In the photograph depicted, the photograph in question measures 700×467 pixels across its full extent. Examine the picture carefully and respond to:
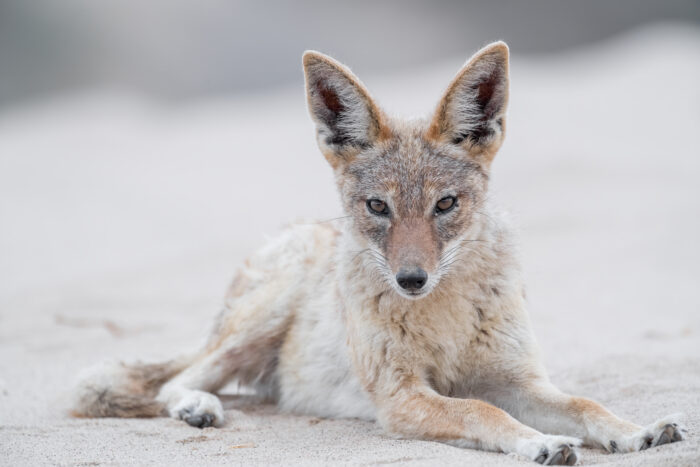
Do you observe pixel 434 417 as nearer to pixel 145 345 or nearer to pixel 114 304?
pixel 145 345

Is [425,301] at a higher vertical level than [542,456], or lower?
higher

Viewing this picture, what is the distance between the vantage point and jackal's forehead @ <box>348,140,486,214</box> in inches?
173

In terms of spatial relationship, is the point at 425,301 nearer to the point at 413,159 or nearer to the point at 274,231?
the point at 413,159

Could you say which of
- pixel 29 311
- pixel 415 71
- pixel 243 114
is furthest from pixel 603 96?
pixel 29 311

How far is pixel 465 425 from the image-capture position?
403 centimetres

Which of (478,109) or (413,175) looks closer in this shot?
(413,175)

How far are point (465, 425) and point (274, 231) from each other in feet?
9.18

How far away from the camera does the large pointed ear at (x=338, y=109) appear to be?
4629 millimetres

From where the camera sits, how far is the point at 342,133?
4.88 meters

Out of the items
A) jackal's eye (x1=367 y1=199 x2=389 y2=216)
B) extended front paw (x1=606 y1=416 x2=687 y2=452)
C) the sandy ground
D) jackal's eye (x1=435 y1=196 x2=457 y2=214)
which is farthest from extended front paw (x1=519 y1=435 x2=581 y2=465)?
jackal's eye (x1=367 y1=199 x2=389 y2=216)

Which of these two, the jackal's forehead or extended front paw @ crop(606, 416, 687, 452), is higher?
the jackal's forehead

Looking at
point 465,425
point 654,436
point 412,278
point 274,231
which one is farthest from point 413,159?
point 274,231

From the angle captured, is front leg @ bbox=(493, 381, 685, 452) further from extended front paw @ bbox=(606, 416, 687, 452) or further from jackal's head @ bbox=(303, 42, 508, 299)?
jackal's head @ bbox=(303, 42, 508, 299)

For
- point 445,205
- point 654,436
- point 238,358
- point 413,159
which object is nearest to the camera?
point 654,436
